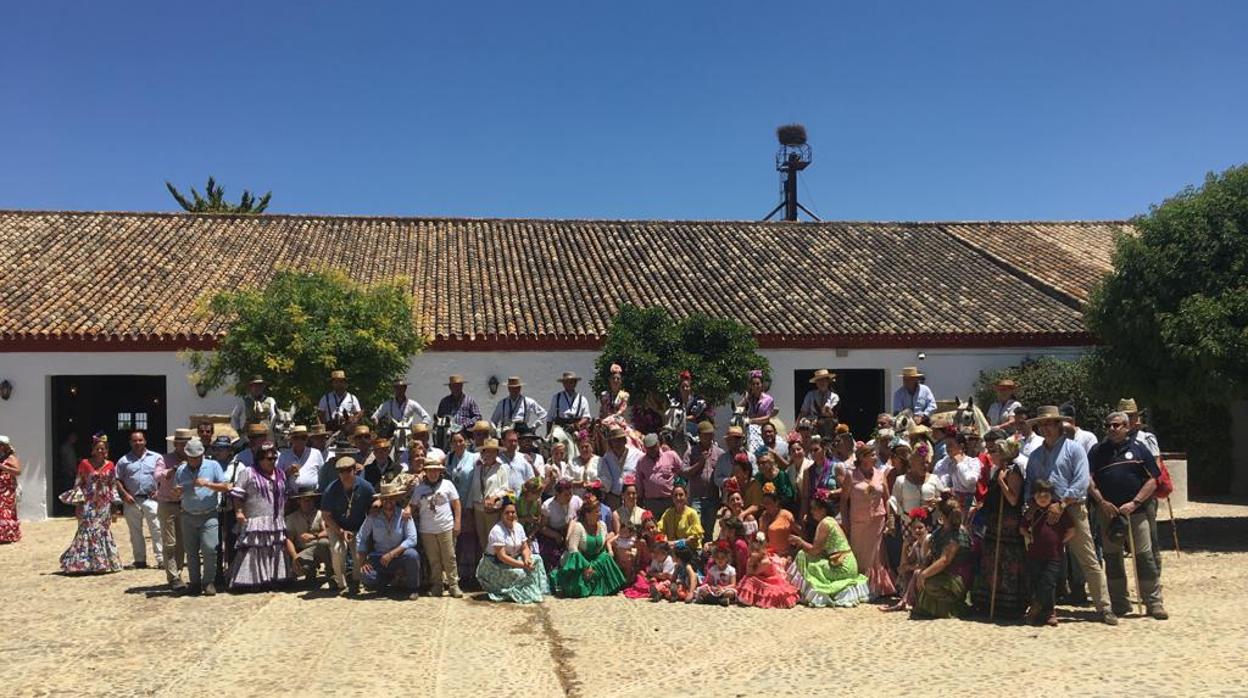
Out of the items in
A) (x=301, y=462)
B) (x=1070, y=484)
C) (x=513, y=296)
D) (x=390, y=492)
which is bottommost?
(x=390, y=492)

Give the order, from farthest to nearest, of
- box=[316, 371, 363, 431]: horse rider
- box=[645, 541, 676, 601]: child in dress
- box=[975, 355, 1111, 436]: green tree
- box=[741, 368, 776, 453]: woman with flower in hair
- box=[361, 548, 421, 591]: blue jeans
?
box=[975, 355, 1111, 436]: green tree, box=[316, 371, 363, 431]: horse rider, box=[741, 368, 776, 453]: woman with flower in hair, box=[361, 548, 421, 591]: blue jeans, box=[645, 541, 676, 601]: child in dress

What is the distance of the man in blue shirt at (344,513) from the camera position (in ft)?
30.7

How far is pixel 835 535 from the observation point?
8.88 meters

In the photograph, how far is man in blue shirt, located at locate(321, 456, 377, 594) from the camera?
9359 millimetres

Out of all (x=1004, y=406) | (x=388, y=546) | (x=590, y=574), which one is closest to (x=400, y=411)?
(x=388, y=546)

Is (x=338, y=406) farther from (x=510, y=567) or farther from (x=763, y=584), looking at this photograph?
(x=763, y=584)

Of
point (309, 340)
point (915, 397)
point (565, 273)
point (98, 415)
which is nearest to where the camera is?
point (915, 397)

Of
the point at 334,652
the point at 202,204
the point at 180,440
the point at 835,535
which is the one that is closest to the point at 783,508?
the point at 835,535

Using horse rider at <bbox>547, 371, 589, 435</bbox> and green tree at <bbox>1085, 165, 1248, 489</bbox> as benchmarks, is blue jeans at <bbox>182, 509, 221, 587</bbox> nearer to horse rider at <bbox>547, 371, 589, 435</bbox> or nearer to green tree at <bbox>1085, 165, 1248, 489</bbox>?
horse rider at <bbox>547, 371, 589, 435</bbox>

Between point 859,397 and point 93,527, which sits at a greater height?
point 859,397

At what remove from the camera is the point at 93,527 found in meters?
10.6

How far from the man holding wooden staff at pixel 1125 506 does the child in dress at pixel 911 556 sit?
1343 millimetres

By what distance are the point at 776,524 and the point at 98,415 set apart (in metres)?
14.6

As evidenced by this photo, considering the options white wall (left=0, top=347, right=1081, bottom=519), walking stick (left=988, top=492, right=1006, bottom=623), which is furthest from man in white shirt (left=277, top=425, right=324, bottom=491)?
white wall (left=0, top=347, right=1081, bottom=519)
